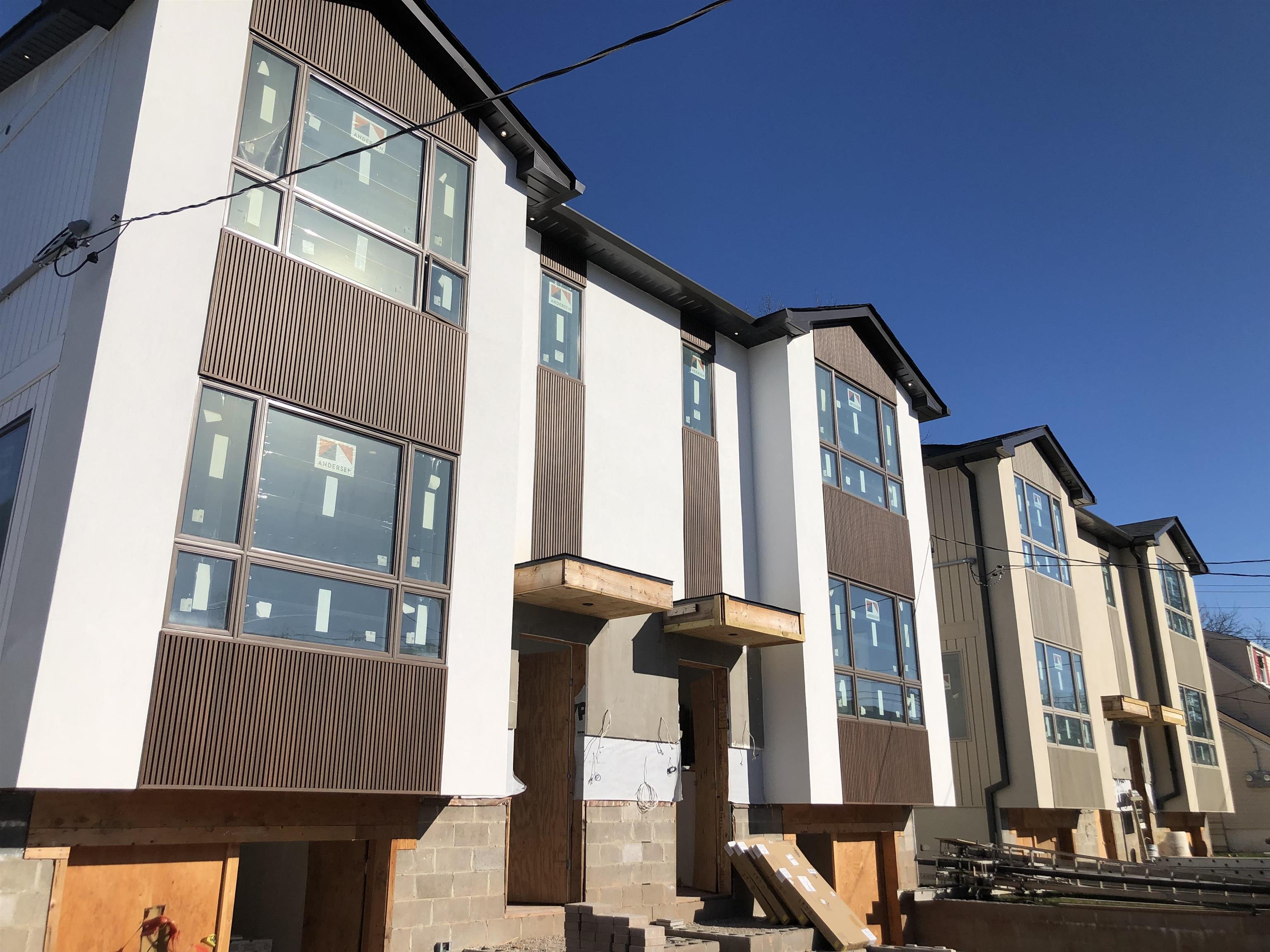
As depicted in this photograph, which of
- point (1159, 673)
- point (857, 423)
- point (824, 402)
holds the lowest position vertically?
point (1159, 673)

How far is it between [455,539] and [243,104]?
15.0ft

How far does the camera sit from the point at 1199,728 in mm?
29875

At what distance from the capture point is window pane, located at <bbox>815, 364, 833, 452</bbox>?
16672mm

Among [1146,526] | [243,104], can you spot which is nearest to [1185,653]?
[1146,526]

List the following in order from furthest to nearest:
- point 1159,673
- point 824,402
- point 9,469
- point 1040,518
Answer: point 1159,673 < point 1040,518 < point 824,402 < point 9,469

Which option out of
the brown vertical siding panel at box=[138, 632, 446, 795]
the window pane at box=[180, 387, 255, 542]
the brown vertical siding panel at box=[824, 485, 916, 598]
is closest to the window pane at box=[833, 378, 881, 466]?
the brown vertical siding panel at box=[824, 485, 916, 598]

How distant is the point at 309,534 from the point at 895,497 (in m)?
11.7

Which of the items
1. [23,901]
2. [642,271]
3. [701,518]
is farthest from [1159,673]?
[23,901]

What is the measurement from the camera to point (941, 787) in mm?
16703

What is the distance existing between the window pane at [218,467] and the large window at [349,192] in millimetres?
1759

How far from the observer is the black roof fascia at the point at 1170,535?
29500 mm

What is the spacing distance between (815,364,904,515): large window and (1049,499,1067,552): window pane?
7908 millimetres

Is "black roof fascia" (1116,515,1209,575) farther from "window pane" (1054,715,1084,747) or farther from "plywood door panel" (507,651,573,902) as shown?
"plywood door panel" (507,651,573,902)

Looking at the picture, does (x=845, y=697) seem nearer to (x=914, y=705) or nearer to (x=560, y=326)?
(x=914, y=705)
